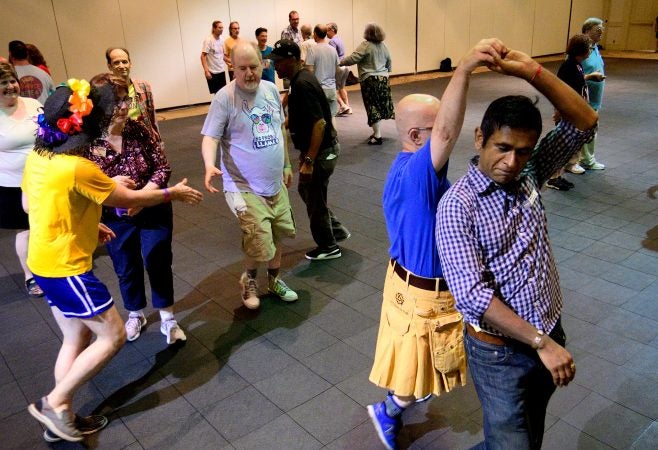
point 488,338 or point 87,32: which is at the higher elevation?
point 87,32

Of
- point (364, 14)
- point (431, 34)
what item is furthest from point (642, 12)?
point (364, 14)

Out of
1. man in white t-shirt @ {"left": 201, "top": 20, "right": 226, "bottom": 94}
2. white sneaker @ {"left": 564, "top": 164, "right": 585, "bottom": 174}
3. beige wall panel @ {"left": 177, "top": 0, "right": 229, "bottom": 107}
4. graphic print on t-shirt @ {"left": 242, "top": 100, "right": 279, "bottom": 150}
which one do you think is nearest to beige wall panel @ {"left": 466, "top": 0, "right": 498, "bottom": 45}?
beige wall panel @ {"left": 177, "top": 0, "right": 229, "bottom": 107}

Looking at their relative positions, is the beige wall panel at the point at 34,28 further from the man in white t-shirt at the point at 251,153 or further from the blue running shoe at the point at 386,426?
the blue running shoe at the point at 386,426

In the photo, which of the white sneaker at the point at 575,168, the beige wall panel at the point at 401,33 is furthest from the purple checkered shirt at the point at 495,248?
the beige wall panel at the point at 401,33

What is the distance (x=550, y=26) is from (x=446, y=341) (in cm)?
1795

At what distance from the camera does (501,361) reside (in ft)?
6.06

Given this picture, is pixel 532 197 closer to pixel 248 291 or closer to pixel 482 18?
pixel 248 291

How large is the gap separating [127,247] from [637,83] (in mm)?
12321

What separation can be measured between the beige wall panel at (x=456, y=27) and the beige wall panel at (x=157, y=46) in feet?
25.1

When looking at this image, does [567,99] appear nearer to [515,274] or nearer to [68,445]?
[515,274]

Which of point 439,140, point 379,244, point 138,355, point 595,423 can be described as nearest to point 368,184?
point 379,244

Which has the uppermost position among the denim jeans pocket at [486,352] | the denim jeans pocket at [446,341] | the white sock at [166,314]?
the denim jeans pocket at [486,352]

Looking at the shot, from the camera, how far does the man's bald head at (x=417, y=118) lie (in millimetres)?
2148

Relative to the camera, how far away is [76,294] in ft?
8.44
